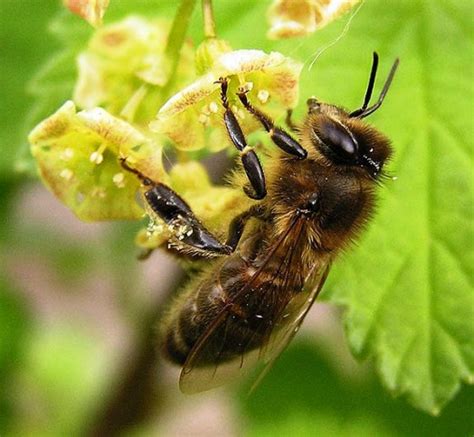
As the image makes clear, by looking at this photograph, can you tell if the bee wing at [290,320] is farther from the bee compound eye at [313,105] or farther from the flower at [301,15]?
the flower at [301,15]

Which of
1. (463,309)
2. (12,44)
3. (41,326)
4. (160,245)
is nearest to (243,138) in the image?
(160,245)

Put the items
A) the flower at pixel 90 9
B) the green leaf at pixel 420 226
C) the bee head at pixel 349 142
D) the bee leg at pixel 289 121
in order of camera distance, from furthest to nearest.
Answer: the green leaf at pixel 420 226 < the bee leg at pixel 289 121 < the bee head at pixel 349 142 < the flower at pixel 90 9

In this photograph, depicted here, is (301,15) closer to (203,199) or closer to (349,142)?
(349,142)

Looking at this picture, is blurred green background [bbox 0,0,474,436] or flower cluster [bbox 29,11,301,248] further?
blurred green background [bbox 0,0,474,436]

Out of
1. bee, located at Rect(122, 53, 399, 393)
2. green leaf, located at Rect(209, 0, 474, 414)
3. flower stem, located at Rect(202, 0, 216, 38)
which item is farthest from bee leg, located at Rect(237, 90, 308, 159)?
green leaf, located at Rect(209, 0, 474, 414)

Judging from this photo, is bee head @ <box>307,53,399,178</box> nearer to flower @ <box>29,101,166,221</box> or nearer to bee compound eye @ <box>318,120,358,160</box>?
bee compound eye @ <box>318,120,358,160</box>

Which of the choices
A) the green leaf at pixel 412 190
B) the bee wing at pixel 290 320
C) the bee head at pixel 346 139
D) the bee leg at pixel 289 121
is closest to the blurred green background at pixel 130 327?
the green leaf at pixel 412 190

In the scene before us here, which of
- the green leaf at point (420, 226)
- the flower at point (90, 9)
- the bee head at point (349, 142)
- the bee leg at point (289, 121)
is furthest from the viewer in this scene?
the green leaf at point (420, 226)
